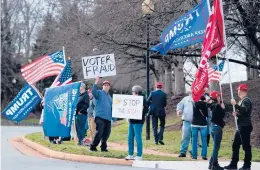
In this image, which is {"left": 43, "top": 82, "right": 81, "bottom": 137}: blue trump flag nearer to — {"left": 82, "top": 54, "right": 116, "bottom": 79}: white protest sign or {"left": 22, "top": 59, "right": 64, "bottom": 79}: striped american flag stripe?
{"left": 82, "top": 54, "right": 116, "bottom": 79}: white protest sign

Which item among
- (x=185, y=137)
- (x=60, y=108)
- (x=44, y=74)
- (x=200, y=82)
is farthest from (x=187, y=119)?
(x=44, y=74)

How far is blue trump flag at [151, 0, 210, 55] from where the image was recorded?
14.5m

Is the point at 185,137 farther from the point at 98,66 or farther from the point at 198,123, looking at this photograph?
the point at 98,66

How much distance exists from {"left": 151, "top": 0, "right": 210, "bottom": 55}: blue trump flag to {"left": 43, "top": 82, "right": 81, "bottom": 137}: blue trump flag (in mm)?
4106

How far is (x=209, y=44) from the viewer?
13164mm

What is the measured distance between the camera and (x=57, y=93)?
1884cm

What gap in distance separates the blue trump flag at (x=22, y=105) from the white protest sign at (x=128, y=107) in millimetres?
5246

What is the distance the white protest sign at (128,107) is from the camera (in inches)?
577

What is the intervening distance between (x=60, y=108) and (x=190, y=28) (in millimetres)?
5522

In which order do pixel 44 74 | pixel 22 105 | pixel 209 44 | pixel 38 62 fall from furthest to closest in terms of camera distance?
pixel 44 74, pixel 38 62, pixel 22 105, pixel 209 44

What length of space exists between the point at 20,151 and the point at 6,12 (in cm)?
4622

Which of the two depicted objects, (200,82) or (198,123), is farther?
Answer: (198,123)

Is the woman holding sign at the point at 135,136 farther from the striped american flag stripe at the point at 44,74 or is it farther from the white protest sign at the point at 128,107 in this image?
the striped american flag stripe at the point at 44,74

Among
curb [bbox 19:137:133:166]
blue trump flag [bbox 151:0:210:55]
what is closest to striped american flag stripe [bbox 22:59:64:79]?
curb [bbox 19:137:133:166]
